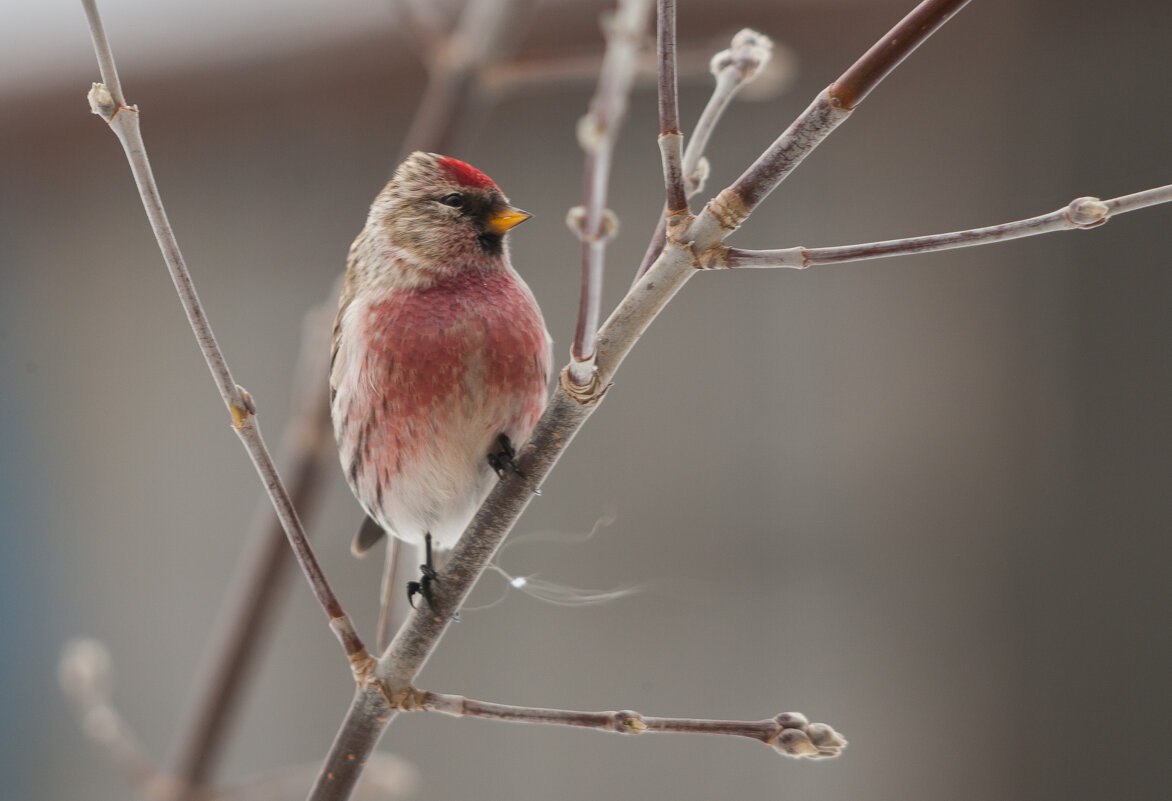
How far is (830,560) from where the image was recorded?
229cm

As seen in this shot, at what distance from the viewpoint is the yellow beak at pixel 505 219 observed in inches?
27.3

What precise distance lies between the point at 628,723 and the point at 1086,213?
1.15 ft

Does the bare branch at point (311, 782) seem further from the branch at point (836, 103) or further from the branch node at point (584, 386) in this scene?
the branch at point (836, 103)

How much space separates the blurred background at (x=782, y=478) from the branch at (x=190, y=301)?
1291 millimetres

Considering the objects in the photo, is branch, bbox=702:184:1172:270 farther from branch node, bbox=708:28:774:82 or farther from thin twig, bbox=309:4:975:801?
branch node, bbox=708:28:774:82

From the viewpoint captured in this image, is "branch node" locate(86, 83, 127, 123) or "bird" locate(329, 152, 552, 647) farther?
"bird" locate(329, 152, 552, 647)

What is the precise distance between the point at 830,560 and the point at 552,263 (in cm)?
103

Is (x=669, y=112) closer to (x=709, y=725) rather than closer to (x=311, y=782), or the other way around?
(x=709, y=725)

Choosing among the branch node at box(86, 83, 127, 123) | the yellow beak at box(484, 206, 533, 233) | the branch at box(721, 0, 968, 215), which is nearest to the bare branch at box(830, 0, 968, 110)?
the branch at box(721, 0, 968, 215)

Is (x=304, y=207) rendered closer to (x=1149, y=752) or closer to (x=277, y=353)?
(x=277, y=353)

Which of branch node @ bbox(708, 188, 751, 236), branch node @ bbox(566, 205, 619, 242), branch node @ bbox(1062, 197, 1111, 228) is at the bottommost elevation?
branch node @ bbox(566, 205, 619, 242)

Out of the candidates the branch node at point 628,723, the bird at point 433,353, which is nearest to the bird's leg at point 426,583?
the bird at point 433,353

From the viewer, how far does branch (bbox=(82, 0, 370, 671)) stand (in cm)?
54

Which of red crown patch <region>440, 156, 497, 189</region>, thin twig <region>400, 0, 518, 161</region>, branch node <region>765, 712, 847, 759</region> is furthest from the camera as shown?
thin twig <region>400, 0, 518, 161</region>
